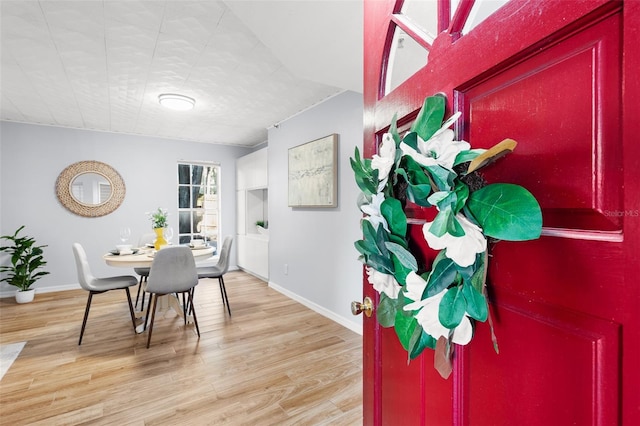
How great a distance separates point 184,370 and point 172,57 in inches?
93.2

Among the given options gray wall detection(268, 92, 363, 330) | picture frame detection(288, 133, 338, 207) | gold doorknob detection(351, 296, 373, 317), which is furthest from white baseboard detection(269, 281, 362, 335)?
gold doorknob detection(351, 296, 373, 317)

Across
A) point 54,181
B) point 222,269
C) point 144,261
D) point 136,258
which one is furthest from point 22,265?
point 222,269

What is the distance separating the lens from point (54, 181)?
4.19 metres

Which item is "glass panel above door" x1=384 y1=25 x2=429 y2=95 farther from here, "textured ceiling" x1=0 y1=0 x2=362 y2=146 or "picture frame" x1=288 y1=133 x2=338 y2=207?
"picture frame" x1=288 y1=133 x2=338 y2=207

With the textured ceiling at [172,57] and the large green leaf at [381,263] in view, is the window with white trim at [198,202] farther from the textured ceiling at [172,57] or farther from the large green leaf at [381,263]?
the large green leaf at [381,263]

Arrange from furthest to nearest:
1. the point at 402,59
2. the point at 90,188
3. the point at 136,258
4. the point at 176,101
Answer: the point at 90,188 < the point at 176,101 < the point at 136,258 < the point at 402,59

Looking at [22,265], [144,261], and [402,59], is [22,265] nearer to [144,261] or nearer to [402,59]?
[144,261]

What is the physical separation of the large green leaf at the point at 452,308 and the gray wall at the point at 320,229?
7.58 feet

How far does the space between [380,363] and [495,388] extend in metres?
0.42

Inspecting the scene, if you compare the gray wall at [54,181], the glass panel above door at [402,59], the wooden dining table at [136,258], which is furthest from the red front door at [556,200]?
the gray wall at [54,181]

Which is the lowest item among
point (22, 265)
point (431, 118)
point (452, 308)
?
point (22, 265)

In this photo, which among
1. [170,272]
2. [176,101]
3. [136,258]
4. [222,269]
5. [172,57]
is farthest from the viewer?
[222,269]

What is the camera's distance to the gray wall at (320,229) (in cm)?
290

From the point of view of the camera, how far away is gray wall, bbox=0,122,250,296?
399 cm
